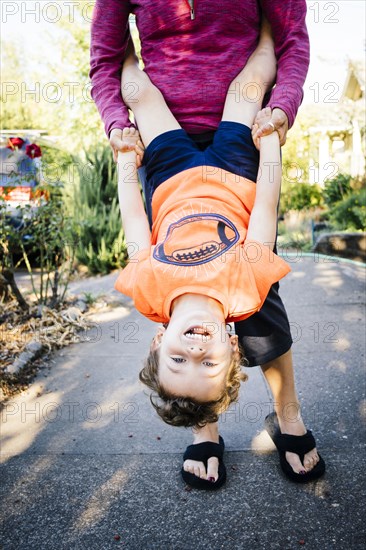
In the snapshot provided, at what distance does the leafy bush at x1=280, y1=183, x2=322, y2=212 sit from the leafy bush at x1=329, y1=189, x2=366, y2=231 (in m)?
4.74

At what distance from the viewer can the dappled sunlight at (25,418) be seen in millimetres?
2336

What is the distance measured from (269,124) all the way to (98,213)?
517 cm

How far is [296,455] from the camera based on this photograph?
1994 millimetres

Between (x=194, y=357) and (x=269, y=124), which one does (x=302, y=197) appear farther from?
(x=194, y=357)

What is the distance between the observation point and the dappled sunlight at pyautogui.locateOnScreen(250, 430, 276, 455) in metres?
2.20

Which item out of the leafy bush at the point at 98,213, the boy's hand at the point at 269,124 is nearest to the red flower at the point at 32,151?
the leafy bush at the point at 98,213

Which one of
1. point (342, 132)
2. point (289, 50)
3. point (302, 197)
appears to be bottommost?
point (302, 197)

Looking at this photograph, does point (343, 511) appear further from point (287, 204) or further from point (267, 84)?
point (287, 204)

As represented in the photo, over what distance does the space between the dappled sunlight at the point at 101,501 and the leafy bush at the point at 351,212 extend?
644 centimetres

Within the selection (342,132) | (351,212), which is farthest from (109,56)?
(342,132)

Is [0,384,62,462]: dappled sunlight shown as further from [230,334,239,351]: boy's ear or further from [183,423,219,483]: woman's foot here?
[230,334,239,351]: boy's ear

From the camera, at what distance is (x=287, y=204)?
1348 cm

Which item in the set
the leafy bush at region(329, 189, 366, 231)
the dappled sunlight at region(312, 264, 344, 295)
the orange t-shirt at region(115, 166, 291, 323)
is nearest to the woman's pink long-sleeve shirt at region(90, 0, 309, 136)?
the orange t-shirt at region(115, 166, 291, 323)

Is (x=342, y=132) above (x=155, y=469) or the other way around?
above
